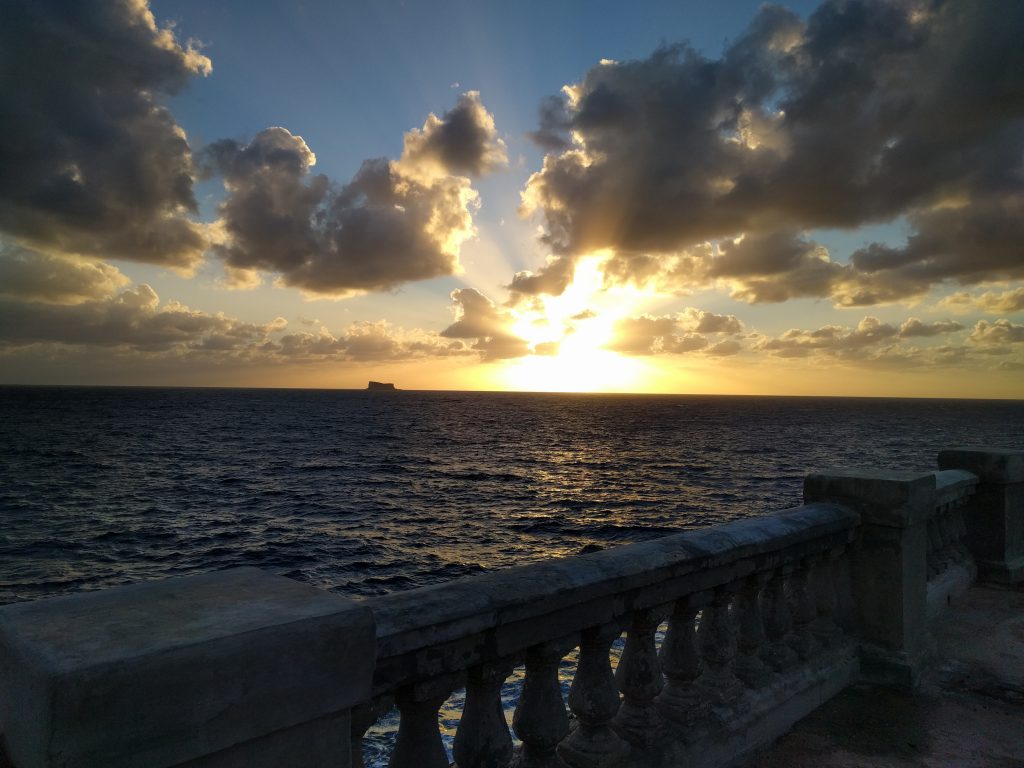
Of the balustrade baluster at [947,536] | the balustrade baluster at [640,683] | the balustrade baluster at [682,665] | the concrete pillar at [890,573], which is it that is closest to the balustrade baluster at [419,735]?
the balustrade baluster at [640,683]

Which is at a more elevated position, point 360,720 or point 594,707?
point 360,720

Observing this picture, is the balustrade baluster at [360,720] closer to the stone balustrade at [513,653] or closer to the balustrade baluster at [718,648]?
the stone balustrade at [513,653]

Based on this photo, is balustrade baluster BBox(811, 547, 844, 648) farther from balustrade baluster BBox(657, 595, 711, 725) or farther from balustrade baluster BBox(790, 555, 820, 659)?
balustrade baluster BBox(657, 595, 711, 725)

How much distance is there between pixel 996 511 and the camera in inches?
245

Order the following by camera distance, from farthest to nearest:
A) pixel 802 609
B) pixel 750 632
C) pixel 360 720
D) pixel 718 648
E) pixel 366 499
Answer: pixel 366 499
pixel 802 609
pixel 750 632
pixel 718 648
pixel 360 720

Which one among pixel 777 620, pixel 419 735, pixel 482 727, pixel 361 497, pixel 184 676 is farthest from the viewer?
pixel 361 497

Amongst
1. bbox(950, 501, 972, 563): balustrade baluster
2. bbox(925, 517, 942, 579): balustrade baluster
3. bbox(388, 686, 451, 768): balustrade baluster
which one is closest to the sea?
bbox(925, 517, 942, 579): balustrade baluster

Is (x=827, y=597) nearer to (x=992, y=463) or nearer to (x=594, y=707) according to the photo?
(x=594, y=707)

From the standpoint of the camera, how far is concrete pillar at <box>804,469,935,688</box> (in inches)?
163

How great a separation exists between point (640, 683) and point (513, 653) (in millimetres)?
878

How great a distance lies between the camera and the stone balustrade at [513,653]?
134 cm

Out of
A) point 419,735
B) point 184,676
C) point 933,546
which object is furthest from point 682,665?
point 933,546

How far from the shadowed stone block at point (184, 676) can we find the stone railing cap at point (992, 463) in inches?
256

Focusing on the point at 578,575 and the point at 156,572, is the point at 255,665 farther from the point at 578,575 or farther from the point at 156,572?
the point at 156,572
